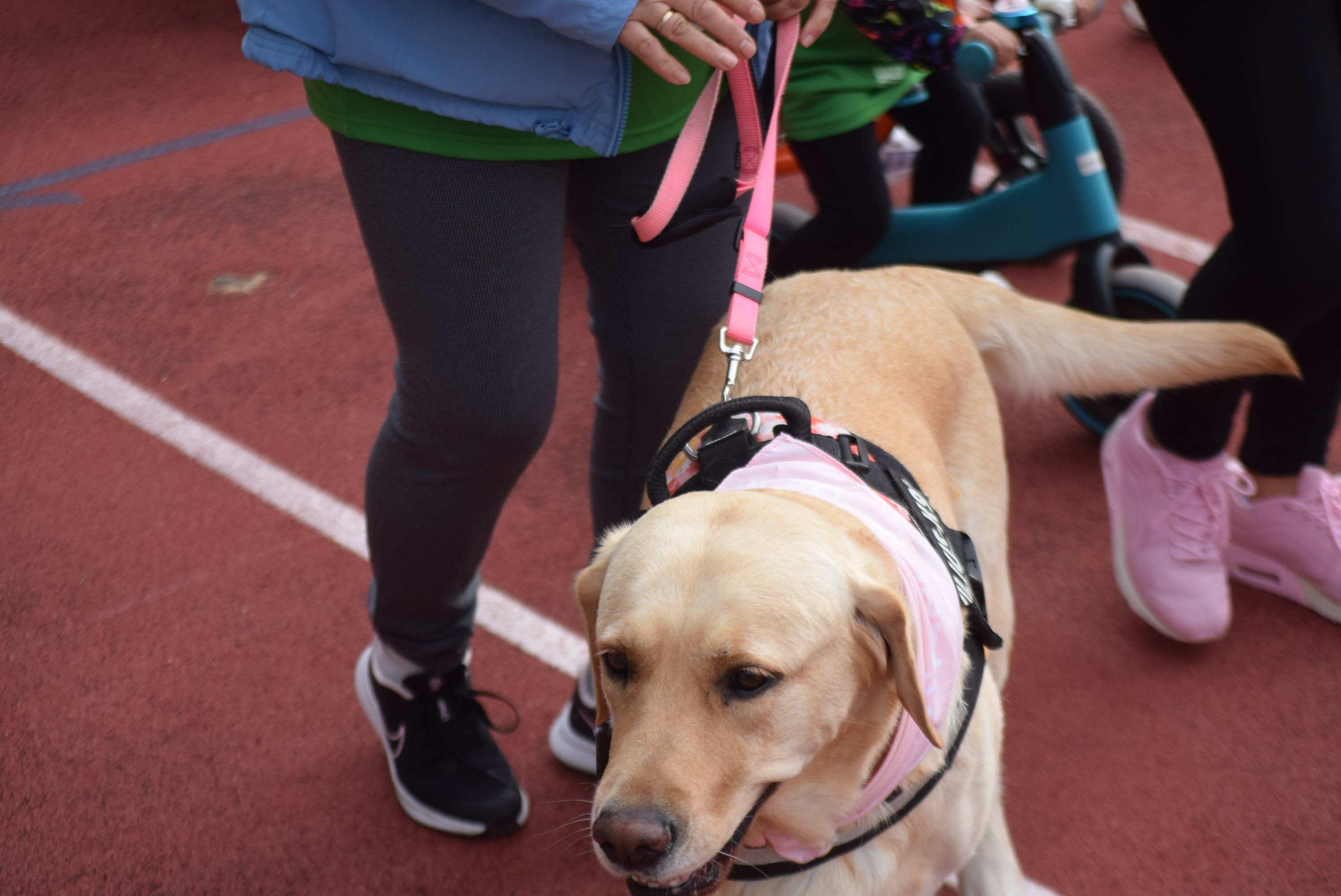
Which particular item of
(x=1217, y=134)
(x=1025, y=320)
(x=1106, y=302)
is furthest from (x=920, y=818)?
(x=1106, y=302)

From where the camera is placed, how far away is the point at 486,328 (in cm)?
175

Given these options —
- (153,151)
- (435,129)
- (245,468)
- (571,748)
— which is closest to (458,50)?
(435,129)

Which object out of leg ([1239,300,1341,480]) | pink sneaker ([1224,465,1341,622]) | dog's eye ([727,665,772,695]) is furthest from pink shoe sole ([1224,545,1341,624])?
dog's eye ([727,665,772,695])

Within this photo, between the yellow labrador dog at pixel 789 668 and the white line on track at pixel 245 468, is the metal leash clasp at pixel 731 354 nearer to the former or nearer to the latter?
the yellow labrador dog at pixel 789 668

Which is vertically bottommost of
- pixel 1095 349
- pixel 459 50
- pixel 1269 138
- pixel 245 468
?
pixel 245 468

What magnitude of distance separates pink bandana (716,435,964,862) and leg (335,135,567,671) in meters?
0.42

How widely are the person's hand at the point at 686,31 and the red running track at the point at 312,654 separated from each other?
5.54 feet

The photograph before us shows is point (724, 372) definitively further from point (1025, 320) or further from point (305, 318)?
point (305, 318)

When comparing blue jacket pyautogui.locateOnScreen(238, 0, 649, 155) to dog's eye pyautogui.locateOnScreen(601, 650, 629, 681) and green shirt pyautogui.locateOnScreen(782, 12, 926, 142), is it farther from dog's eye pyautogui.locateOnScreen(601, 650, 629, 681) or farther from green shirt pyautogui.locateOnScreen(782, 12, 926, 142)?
green shirt pyautogui.locateOnScreen(782, 12, 926, 142)

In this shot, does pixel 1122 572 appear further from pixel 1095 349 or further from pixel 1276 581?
pixel 1095 349

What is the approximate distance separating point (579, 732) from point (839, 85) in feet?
7.55

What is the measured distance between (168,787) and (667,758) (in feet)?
5.58

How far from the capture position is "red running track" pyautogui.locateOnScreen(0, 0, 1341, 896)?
2.35m

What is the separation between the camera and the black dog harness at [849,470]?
1703 mm
